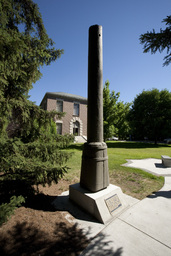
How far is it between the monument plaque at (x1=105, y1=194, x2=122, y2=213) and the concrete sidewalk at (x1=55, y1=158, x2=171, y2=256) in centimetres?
20

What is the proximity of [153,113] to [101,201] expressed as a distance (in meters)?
25.7

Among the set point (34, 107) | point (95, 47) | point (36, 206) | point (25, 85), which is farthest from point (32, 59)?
point (36, 206)

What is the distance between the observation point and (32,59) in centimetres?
431

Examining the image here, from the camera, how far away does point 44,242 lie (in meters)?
2.16

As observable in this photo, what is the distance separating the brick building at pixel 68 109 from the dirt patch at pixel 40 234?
2013 cm

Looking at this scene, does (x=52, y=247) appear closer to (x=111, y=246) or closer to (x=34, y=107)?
(x=111, y=246)

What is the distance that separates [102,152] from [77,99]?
22873mm

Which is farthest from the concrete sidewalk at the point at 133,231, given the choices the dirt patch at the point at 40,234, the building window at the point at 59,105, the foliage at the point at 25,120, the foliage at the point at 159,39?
the building window at the point at 59,105

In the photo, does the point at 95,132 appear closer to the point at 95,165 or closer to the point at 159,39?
the point at 95,165

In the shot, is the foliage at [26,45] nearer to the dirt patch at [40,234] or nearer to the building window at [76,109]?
the dirt patch at [40,234]

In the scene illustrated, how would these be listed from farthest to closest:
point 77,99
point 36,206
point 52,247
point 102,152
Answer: point 77,99, point 102,152, point 36,206, point 52,247

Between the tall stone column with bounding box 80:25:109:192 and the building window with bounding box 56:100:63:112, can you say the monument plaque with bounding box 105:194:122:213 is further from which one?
the building window with bounding box 56:100:63:112

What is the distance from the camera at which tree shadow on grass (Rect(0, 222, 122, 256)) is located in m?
1.98

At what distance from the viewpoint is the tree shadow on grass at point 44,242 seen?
1.98 m
